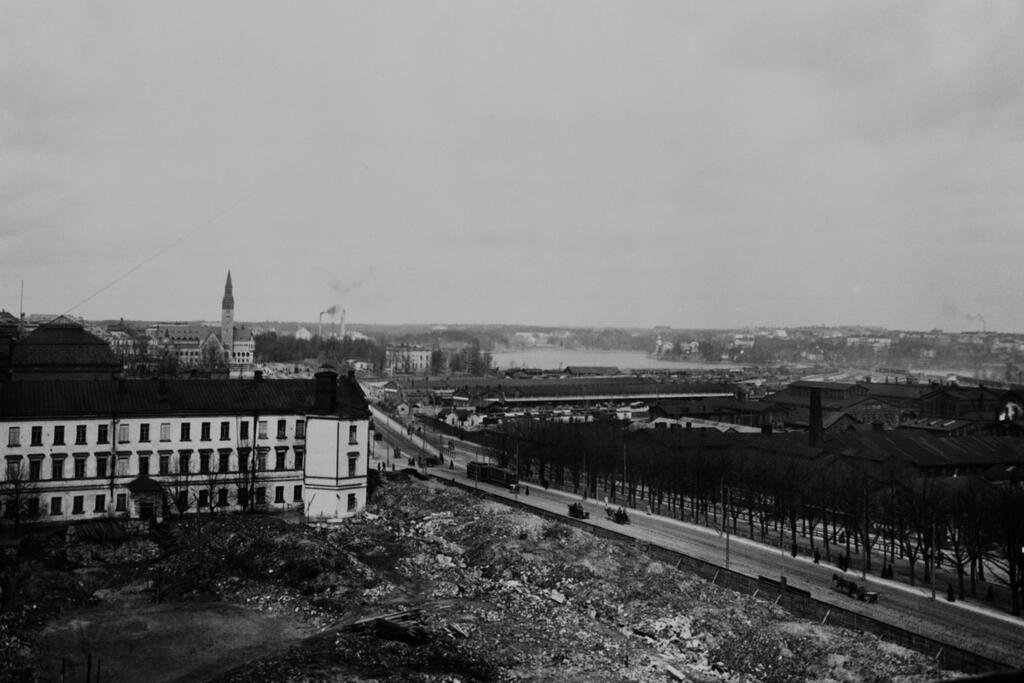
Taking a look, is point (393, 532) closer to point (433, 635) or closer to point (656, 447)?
point (433, 635)

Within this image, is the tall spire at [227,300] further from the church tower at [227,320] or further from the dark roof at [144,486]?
the dark roof at [144,486]

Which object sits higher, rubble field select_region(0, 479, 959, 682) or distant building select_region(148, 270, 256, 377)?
distant building select_region(148, 270, 256, 377)

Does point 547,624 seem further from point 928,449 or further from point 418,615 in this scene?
point 928,449

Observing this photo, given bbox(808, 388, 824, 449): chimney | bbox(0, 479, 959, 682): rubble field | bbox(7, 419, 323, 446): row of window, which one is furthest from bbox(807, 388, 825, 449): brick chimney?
bbox(7, 419, 323, 446): row of window

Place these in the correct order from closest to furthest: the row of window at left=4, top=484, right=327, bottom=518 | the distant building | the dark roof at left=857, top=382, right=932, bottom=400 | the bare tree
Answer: the bare tree, the row of window at left=4, top=484, right=327, bottom=518, the dark roof at left=857, top=382, right=932, bottom=400, the distant building

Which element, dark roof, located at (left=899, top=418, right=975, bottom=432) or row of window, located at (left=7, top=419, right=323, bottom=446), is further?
dark roof, located at (left=899, top=418, right=975, bottom=432)

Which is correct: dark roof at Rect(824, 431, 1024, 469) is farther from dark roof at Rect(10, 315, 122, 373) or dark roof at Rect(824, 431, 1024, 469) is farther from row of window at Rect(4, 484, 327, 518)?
dark roof at Rect(10, 315, 122, 373)

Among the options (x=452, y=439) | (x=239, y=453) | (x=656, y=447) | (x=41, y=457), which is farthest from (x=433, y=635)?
(x=452, y=439)

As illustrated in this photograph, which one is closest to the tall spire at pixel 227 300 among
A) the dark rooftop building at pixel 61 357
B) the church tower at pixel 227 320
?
the church tower at pixel 227 320
